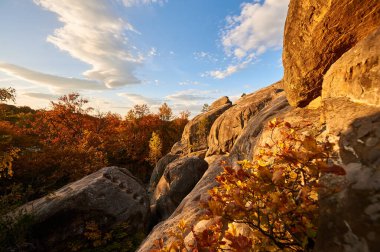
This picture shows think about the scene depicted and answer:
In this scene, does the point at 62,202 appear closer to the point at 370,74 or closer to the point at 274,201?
the point at 274,201

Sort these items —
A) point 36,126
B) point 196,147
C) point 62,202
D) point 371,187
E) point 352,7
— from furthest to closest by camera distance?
point 36,126 → point 196,147 → point 62,202 → point 352,7 → point 371,187

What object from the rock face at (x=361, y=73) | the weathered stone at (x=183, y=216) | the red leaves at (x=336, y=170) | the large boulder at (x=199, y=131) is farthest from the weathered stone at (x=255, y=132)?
the large boulder at (x=199, y=131)

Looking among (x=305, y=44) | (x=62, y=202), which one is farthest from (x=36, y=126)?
(x=305, y=44)

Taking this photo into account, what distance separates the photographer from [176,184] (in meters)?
14.9

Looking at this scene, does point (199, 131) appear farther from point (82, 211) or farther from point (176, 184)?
point (82, 211)

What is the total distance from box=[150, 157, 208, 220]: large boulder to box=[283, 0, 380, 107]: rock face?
10.2m

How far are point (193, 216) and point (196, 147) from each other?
55.3 ft

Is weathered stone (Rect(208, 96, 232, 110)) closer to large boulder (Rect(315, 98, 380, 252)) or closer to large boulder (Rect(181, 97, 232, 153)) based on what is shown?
large boulder (Rect(181, 97, 232, 153))

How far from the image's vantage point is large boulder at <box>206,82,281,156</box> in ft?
47.1

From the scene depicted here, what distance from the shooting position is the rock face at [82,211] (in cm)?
927

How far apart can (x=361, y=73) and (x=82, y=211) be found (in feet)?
34.1

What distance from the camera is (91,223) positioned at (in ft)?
31.7

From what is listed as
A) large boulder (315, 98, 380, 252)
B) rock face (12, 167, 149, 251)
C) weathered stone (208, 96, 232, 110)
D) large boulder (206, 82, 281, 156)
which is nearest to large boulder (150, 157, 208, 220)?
large boulder (206, 82, 281, 156)

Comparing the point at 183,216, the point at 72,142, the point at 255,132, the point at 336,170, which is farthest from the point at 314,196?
the point at 72,142
